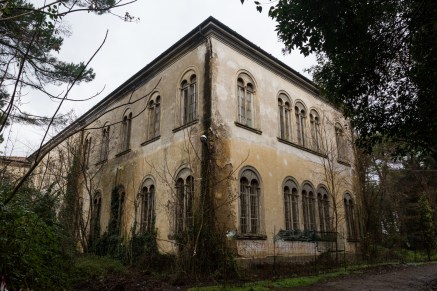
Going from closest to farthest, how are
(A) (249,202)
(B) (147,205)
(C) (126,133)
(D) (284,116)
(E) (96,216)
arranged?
(A) (249,202) < (B) (147,205) < (D) (284,116) < (C) (126,133) < (E) (96,216)

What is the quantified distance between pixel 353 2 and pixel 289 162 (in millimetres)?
10572

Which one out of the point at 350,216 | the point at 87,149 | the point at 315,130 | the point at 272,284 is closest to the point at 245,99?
the point at 315,130

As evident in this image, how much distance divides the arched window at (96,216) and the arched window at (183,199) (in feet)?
21.9

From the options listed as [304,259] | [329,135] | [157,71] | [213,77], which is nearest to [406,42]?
[213,77]

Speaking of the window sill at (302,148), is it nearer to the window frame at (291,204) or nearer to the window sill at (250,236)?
the window frame at (291,204)

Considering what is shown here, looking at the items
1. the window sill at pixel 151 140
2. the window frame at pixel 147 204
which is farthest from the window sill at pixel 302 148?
the window frame at pixel 147 204

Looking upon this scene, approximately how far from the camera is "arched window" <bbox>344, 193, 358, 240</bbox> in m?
19.3

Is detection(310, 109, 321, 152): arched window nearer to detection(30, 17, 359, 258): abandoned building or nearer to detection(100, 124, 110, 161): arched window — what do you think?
detection(30, 17, 359, 258): abandoned building

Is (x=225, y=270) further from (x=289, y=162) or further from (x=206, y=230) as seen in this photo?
(x=289, y=162)

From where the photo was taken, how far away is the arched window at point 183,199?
42.2 feet

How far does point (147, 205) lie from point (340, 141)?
12.5 m

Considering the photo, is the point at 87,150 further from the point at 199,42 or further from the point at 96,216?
the point at 199,42

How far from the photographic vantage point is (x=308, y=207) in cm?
→ 1666

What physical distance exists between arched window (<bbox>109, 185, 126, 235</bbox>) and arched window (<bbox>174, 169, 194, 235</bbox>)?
14.8ft
